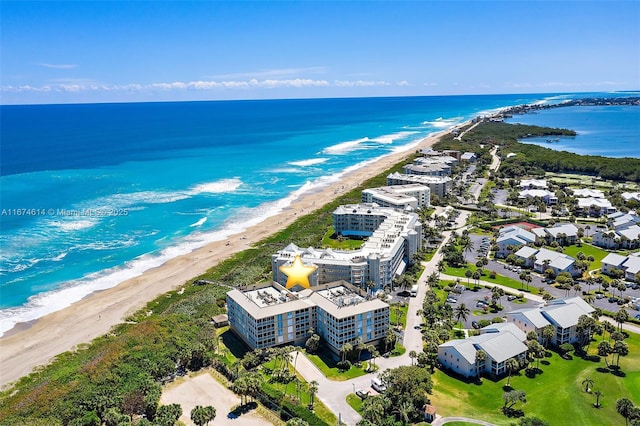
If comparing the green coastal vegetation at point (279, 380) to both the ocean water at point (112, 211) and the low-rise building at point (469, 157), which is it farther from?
the low-rise building at point (469, 157)

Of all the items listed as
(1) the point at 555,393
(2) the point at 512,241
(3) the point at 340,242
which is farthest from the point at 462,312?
(3) the point at 340,242

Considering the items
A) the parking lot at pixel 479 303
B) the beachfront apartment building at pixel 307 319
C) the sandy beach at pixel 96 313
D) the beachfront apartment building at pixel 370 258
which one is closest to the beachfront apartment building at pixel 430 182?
the beachfront apartment building at pixel 370 258

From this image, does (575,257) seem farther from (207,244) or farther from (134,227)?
(134,227)

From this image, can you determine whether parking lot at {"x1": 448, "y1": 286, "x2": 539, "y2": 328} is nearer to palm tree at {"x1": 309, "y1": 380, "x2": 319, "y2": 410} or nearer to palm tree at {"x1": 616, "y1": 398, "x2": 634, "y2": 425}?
palm tree at {"x1": 616, "y1": 398, "x2": 634, "y2": 425}

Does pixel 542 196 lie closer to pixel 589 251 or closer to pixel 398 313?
pixel 589 251

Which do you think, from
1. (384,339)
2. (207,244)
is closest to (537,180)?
(207,244)

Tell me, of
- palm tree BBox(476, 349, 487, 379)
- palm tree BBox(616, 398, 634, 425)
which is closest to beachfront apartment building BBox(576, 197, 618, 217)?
palm tree BBox(476, 349, 487, 379)
